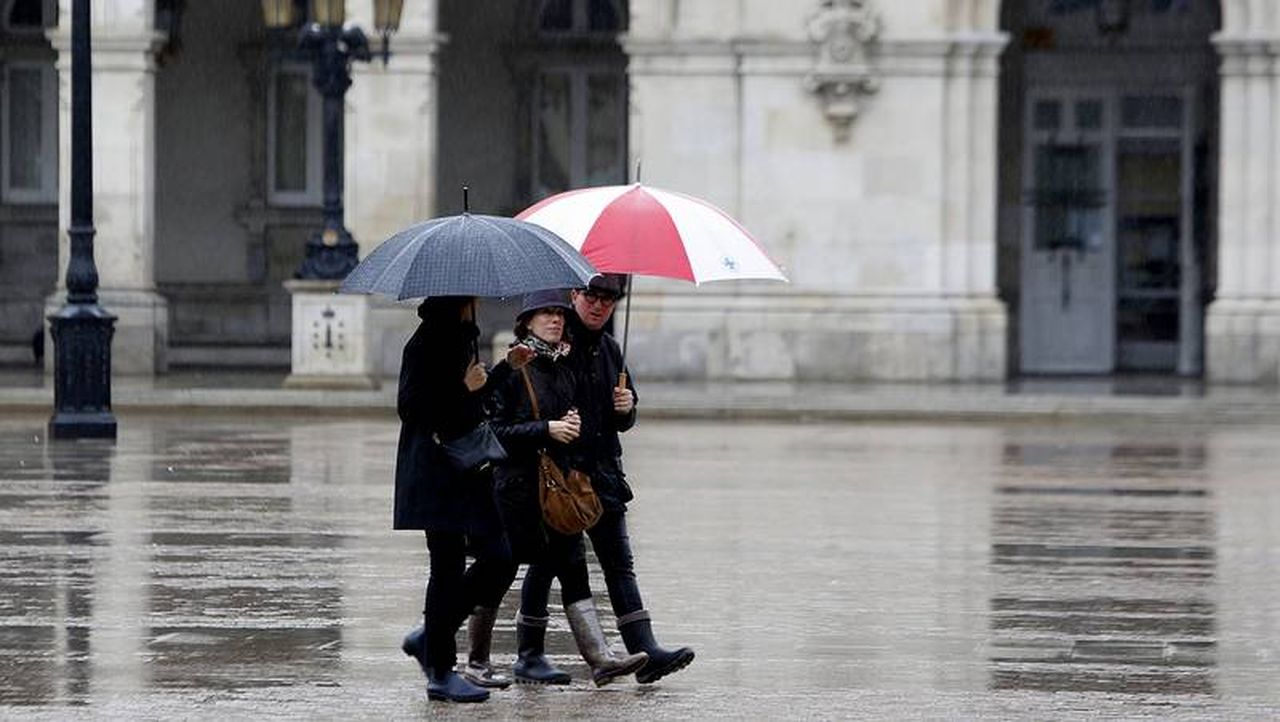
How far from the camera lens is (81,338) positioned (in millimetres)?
25625

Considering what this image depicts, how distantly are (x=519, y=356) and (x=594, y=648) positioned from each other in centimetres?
114

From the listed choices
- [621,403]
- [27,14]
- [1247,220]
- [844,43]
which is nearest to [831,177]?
[844,43]

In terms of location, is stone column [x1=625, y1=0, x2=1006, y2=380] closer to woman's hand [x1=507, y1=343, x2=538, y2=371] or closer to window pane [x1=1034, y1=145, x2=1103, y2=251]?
window pane [x1=1034, y1=145, x2=1103, y2=251]

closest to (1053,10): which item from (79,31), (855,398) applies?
(855,398)

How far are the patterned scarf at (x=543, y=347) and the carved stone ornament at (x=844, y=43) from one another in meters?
21.9

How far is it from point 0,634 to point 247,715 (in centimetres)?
251

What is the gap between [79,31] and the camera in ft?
83.7

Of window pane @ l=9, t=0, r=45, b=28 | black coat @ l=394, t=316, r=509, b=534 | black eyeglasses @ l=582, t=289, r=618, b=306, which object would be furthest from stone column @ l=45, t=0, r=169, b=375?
black coat @ l=394, t=316, r=509, b=534

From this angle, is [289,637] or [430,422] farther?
[289,637]

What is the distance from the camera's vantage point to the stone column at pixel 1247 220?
110 ft

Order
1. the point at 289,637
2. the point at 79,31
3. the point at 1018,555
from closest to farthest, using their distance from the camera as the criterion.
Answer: the point at 289,637 → the point at 1018,555 → the point at 79,31

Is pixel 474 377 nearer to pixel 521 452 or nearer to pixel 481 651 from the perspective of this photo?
pixel 521 452

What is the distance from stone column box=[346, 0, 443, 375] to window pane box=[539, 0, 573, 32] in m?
5.00

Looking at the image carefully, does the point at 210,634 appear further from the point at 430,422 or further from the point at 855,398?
the point at 855,398
